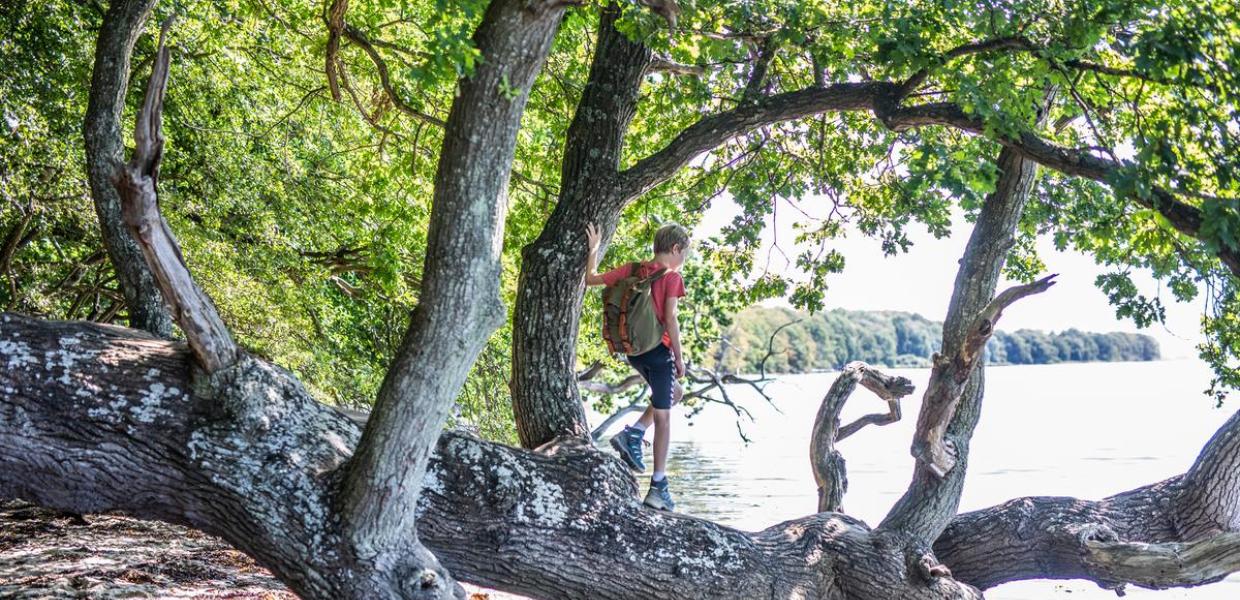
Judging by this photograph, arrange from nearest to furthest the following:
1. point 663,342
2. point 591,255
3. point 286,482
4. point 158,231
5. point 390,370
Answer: point 158,231
point 390,370
point 286,482
point 663,342
point 591,255

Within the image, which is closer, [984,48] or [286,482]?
[286,482]

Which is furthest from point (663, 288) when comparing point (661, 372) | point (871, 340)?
point (871, 340)

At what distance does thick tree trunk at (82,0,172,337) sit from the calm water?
205 inches

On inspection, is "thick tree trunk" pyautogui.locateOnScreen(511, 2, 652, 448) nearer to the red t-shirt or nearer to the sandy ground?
the red t-shirt

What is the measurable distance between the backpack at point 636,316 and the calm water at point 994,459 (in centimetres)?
242

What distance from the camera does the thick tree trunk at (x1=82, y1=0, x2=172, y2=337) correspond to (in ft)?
19.6

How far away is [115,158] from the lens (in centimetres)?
584

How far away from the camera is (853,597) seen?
664cm

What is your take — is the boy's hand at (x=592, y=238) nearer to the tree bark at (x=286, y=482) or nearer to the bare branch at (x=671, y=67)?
the tree bark at (x=286, y=482)

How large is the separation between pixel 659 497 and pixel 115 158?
12.0 ft

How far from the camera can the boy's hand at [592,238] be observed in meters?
6.89

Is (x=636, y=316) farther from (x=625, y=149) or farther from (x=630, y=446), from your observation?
(x=625, y=149)

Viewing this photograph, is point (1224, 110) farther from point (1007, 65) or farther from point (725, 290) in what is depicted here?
point (725, 290)

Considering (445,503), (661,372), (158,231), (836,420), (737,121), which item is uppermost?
(737,121)
